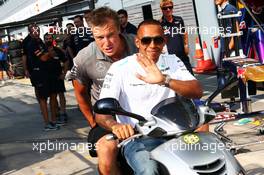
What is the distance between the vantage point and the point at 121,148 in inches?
112

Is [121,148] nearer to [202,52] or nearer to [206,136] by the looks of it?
[206,136]

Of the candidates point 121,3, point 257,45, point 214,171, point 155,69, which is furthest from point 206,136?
point 121,3

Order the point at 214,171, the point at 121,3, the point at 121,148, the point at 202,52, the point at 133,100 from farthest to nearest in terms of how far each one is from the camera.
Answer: the point at 121,3 → the point at 202,52 → the point at 133,100 → the point at 121,148 → the point at 214,171

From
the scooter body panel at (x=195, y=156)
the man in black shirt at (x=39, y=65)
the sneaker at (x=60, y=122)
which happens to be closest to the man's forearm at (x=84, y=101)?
the scooter body panel at (x=195, y=156)

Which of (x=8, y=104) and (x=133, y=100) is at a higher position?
(x=133, y=100)

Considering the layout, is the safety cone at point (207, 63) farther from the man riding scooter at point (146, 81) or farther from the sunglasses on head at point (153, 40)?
the sunglasses on head at point (153, 40)

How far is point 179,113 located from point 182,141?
0.16m

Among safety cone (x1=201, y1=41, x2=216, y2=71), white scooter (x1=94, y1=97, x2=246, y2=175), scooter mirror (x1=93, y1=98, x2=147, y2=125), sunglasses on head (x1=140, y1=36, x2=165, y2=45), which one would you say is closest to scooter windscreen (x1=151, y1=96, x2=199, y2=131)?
white scooter (x1=94, y1=97, x2=246, y2=175)

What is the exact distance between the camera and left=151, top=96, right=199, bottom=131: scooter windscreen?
8.20 ft

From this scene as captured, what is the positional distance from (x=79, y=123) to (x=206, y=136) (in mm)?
6439

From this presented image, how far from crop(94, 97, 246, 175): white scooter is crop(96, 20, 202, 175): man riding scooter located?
25cm

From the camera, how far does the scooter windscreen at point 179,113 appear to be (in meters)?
2.50

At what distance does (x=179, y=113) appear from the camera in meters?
2.54

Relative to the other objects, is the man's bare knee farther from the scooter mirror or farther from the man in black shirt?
the man in black shirt
